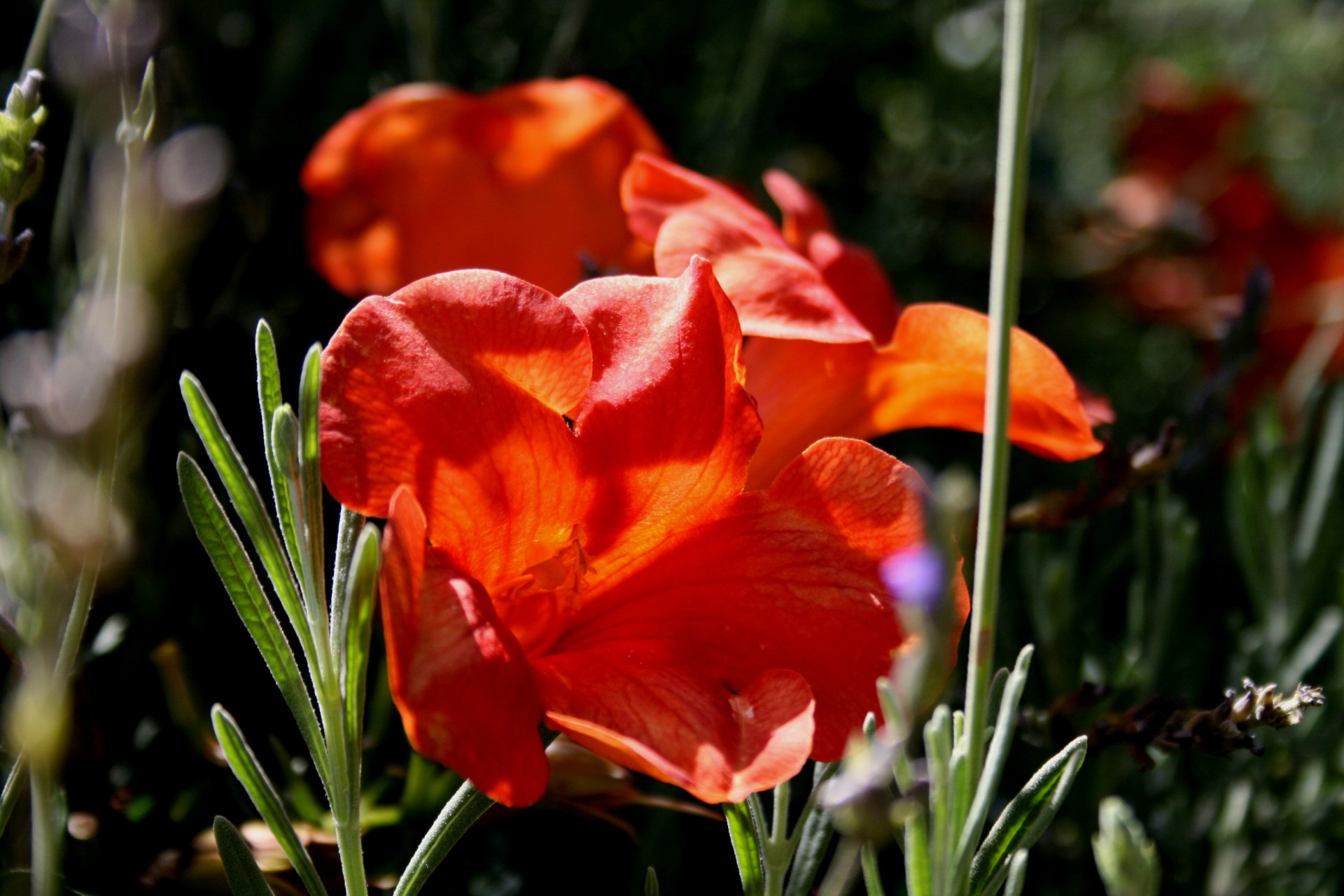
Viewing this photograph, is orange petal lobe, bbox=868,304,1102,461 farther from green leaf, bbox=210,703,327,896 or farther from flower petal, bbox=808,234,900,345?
green leaf, bbox=210,703,327,896

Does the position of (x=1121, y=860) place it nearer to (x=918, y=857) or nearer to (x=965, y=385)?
(x=918, y=857)

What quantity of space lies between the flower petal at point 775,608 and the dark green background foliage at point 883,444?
0.13 m

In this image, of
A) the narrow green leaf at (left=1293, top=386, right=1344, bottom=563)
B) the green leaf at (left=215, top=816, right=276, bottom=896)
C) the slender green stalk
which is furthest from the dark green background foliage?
the slender green stalk

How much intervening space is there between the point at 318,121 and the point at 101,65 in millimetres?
557

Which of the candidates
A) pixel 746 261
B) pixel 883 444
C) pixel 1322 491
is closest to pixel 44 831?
pixel 746 261

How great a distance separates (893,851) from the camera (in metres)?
0.59

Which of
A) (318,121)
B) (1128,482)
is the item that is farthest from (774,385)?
(318,121)

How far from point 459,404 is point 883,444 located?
444 mm

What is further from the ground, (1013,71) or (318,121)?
(1013,71)

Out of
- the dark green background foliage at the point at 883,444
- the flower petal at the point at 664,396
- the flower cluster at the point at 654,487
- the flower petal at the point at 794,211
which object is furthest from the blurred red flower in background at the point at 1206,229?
the flower petal at the point at 664,396

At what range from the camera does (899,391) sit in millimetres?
501

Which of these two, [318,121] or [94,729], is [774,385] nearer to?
[94,729]

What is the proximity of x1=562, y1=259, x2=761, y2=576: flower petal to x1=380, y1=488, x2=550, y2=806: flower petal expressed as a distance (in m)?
0.08

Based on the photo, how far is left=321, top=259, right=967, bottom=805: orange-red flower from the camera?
1.07ft
